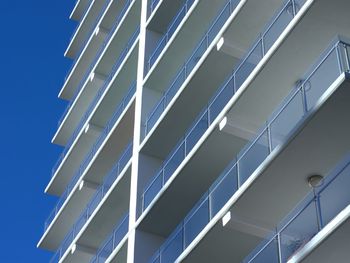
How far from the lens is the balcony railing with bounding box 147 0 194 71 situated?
24.8 meters

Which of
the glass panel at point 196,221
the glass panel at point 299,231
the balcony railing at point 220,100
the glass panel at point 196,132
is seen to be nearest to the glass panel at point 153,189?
the balcony railing at point 220,100

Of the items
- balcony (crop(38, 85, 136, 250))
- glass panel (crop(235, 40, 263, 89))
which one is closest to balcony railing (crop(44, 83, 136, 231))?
balcony (crop(38, 85, 136, 250))

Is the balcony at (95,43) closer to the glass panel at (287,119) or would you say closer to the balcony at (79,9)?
the balcony at (79,9)

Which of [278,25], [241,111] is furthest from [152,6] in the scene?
[241,111]

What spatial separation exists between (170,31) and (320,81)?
9610mm

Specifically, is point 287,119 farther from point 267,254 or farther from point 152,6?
point 152,6

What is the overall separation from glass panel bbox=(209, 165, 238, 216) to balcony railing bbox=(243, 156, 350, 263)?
201cm

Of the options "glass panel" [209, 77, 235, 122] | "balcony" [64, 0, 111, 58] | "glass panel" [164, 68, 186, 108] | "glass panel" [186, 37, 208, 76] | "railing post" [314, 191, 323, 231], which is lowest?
"railing post" [314, 191, 323, 231]

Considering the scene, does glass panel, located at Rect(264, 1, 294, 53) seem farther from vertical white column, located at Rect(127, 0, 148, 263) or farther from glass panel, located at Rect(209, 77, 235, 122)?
vertical white column, located at Rect(127, 0, 148, 263)

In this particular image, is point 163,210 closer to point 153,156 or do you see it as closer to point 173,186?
point 173,186

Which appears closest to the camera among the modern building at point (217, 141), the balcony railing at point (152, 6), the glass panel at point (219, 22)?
the modern building at point (217, 141)

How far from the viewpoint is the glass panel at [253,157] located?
17.5 metres

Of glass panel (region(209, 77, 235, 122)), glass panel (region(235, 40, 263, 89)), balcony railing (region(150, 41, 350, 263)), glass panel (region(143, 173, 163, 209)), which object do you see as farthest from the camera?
glass panel (region(143, 173, 163, 209))

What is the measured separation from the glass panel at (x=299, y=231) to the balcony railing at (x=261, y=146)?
1.41 m
